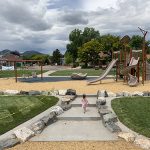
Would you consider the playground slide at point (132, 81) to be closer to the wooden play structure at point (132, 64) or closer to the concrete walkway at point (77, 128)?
the wooden play structure at point (132, 64)

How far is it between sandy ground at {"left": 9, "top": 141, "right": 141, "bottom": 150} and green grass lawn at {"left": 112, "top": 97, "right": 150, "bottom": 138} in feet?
5.29

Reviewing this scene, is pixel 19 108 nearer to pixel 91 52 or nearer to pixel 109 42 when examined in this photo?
pixel 91 52

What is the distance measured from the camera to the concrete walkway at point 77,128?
13292 millimetres

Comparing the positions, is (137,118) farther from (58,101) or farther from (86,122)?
(58,101)

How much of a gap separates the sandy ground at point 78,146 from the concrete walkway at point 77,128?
579 millimetres

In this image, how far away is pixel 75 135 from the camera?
13719 millimetres

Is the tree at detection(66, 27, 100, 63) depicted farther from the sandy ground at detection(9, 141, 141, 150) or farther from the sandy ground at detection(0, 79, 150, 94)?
the sandy ground at detection(9, 141, 141, 150)

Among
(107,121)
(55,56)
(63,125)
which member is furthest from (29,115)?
(55,56)

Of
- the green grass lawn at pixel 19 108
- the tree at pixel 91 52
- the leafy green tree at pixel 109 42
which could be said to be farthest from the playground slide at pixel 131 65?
the leafy green tree at pixel 109 42

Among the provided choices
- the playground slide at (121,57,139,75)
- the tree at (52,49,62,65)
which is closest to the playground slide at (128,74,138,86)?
the playground slide at (121,57,139,75)

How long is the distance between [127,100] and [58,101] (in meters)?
4.02

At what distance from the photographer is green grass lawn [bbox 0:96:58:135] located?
15594mm

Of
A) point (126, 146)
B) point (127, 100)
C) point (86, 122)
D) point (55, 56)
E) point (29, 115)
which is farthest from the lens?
point (55, 56)

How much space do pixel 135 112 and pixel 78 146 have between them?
6.26 m
